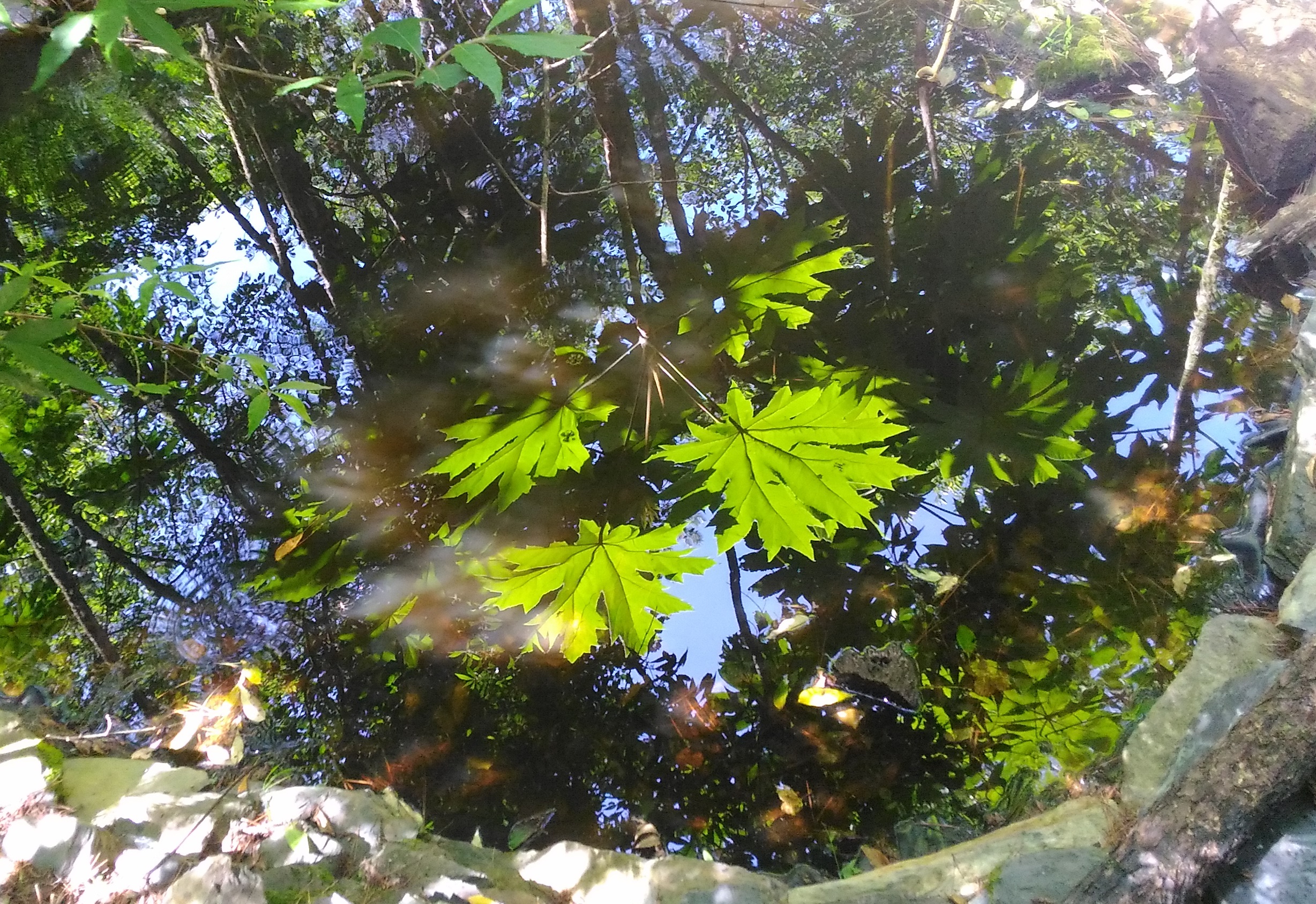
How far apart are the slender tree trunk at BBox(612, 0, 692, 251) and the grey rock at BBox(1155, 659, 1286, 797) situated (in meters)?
1.84

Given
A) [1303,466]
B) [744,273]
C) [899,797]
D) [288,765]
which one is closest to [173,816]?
[288,765]

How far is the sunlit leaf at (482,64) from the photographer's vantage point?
1354 millimetres

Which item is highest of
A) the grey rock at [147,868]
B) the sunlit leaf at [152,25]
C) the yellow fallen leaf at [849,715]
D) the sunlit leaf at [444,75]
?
the sunlit leaf at [444,75]

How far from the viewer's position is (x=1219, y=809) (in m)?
1.15

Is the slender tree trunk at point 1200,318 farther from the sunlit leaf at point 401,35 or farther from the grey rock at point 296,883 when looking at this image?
the grey rock at point 296,883

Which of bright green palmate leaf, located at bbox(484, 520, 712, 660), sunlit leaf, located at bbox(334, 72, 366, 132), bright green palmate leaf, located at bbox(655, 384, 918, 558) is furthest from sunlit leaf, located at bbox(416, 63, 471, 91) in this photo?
bright green palmate leaf, located at bbox(484, 520, 712, 660)

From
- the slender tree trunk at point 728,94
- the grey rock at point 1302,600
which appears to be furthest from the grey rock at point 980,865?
the slender tree trunk at point 728,94

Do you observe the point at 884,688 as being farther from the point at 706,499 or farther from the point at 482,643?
the point at 482,643

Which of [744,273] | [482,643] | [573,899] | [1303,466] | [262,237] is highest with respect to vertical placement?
[262,237]

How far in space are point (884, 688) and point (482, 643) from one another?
907 millimetres

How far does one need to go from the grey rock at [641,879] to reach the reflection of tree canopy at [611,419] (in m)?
0.07

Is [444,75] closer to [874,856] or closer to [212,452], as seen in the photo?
[212,452]

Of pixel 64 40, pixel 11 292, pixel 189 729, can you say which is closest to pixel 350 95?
pixel 64 40

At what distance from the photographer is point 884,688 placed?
1.62 meters
